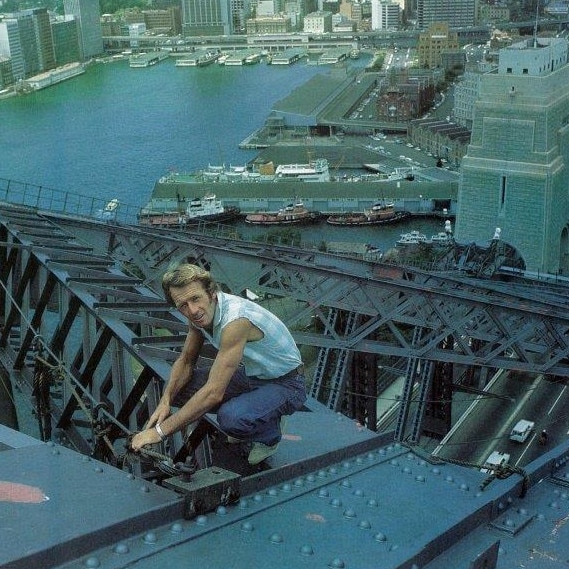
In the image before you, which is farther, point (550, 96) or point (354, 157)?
point (354, 157)

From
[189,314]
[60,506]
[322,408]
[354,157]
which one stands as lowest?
[354,157]

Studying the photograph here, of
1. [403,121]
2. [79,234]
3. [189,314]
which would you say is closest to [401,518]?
[189,314]

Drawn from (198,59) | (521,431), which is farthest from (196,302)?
(198,59)

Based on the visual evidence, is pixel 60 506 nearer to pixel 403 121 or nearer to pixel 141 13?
pixel 403 121

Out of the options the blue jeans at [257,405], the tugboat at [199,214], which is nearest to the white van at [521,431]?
the blue jeans at [257,405]

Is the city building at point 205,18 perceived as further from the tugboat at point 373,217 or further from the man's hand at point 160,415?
the man's hand at point 160,415

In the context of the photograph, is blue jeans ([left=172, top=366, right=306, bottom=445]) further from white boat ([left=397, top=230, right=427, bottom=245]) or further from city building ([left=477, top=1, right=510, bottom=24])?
city building ([left=477, top=1, right=510, bottom=24])
